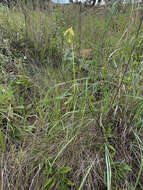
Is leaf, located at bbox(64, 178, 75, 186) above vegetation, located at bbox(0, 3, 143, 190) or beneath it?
beneath

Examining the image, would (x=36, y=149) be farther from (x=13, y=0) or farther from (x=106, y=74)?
(x=13, y=0)

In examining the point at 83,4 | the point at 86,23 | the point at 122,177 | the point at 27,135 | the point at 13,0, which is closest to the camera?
the point at 122,177

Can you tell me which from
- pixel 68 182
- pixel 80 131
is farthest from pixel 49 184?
pixel 80 131

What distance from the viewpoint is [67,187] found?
84 centimetres

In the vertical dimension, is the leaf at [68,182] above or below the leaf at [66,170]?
below

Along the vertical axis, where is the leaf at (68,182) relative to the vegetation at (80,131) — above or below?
below

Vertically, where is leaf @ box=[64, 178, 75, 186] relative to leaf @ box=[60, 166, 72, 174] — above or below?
below

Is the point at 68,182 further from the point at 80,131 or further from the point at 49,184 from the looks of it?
the point at 80,131

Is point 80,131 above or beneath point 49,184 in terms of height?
above

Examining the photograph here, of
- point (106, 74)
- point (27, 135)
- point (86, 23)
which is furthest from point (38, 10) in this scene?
point (27, 135)

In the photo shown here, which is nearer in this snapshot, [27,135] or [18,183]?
[18,183]

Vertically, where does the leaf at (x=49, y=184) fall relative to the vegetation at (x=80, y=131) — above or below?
below

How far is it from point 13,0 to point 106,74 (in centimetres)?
165

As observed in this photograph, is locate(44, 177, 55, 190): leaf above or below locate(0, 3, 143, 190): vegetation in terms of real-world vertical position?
below
